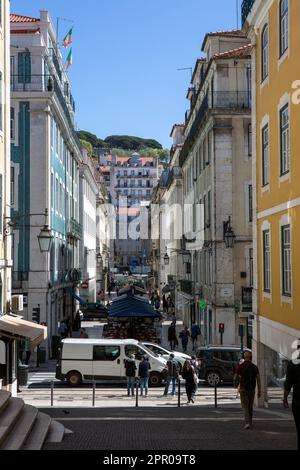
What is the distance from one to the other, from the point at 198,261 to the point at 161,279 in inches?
1375

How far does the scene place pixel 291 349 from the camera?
1475 cm

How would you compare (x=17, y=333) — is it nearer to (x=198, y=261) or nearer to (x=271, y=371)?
(x=271, y=371)

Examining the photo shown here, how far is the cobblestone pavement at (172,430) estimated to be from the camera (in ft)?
34.8

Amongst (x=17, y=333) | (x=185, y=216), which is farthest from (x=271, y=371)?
(x=185, y=216)

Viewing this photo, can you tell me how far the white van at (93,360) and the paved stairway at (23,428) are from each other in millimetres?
12112

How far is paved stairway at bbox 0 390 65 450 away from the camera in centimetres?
970

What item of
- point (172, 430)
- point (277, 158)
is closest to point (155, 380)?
point (277, 158)

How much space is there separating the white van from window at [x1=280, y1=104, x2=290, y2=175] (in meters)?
10.8

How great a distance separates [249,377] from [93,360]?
12386 millimetres

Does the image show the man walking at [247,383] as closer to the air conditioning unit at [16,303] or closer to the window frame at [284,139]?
the window frame at [284,139]

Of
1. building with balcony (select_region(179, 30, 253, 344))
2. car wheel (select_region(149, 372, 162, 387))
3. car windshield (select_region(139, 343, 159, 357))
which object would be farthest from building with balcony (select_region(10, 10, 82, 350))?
car wheel (select_region(149, 372, 162, 387))

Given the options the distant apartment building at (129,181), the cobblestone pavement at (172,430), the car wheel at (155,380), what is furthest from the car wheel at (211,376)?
the distant apartment building at (129,181)

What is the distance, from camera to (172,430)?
Answer: 1254 cm

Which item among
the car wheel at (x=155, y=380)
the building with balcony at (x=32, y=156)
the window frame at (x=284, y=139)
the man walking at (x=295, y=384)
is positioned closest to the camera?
the man walking at (x=295, y=384)
